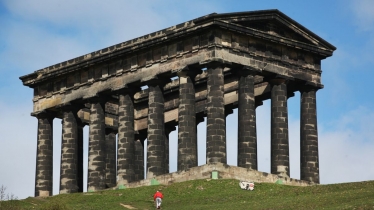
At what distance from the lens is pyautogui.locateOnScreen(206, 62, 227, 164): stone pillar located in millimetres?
92875

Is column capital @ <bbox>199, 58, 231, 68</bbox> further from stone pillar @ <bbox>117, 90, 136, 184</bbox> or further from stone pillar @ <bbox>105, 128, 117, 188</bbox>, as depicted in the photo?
stone pillar @ <bbox>105, 128, 117, 188</bbox>

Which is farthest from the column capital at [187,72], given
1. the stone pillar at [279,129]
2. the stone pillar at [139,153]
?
the stone pillar at [139,153]

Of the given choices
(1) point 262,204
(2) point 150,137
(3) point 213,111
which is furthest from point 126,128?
(1) point 262,204

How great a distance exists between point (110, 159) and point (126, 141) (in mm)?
10335

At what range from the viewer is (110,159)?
112 metres

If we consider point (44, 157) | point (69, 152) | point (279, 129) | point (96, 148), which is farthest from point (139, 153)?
point (279, 129)

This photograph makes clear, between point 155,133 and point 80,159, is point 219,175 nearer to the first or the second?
point 155,133

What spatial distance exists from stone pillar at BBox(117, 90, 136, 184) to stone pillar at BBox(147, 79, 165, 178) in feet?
11.0

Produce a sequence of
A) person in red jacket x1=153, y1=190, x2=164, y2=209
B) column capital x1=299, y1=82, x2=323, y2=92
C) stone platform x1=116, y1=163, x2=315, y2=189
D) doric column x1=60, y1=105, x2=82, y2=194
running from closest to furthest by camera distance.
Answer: person in red jacket x1=153, y1=190, x2=164, y2=209, stone platform x1=116, y1=163, x2=315, y2=189, column capital x1=299, y1=82, x2=323, y2=92, doric column x1=60, y1=105, x2=82, y2=194

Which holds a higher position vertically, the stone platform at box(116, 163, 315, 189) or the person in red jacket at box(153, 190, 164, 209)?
the stone platform at box(116, 163, 315, 189)

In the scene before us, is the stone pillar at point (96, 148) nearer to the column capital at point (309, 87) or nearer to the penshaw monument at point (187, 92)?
the penshaw monument at point (187, 92)

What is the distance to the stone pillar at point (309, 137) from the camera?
9919 centimetres

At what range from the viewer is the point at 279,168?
96625 mm

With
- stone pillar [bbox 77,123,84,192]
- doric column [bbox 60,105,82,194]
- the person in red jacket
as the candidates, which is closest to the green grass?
the person in red jacket
